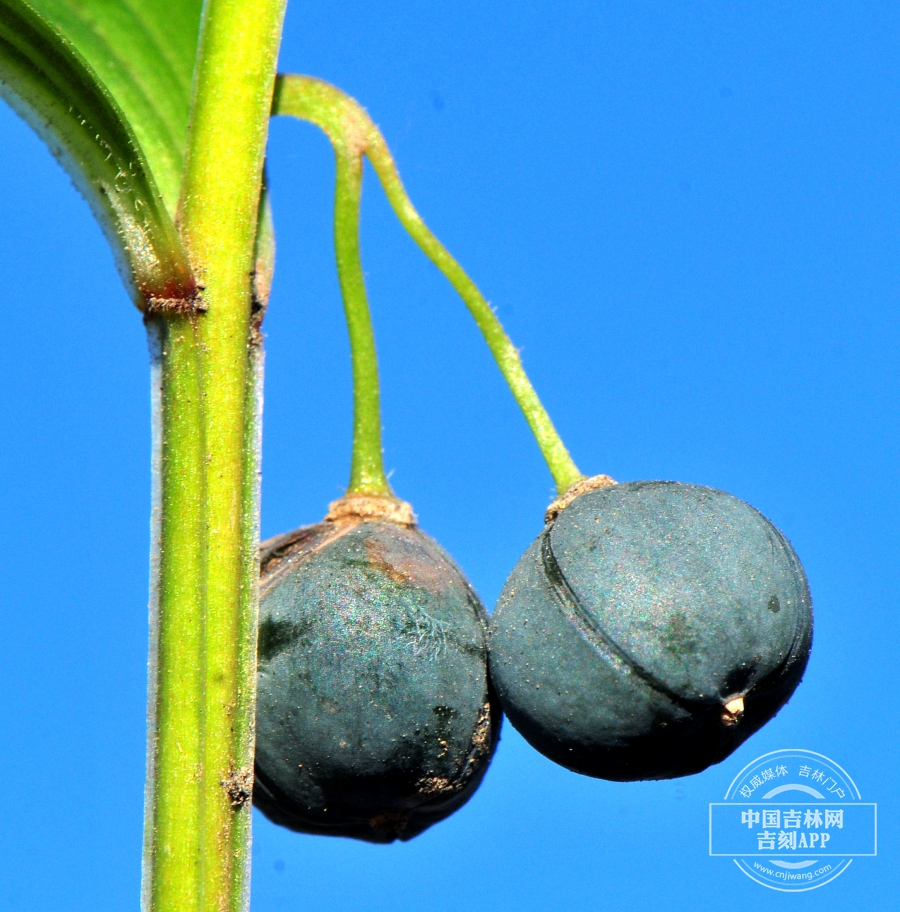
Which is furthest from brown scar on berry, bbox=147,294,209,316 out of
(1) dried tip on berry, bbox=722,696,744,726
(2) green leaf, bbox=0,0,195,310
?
(1) dried tip on berry, bbox=722,696,744,726

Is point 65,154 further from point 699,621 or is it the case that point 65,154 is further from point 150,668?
point 699,621

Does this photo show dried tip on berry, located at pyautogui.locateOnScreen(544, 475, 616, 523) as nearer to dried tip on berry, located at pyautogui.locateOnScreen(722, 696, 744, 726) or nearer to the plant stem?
dried tip on berry, located at pyautogui.locateOnScreen(722, 696, 744, 726)

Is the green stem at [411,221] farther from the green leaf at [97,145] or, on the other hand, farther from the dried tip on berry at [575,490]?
the green leaf at [97,145]

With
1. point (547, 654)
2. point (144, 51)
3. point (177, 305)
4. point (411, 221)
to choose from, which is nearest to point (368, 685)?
point (547, 654)

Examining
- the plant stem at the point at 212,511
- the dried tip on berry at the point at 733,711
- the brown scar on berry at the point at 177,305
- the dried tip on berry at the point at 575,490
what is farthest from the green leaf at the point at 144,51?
the dried tip on berry at the point at 733,711

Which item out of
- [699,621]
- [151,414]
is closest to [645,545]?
[699,621]
